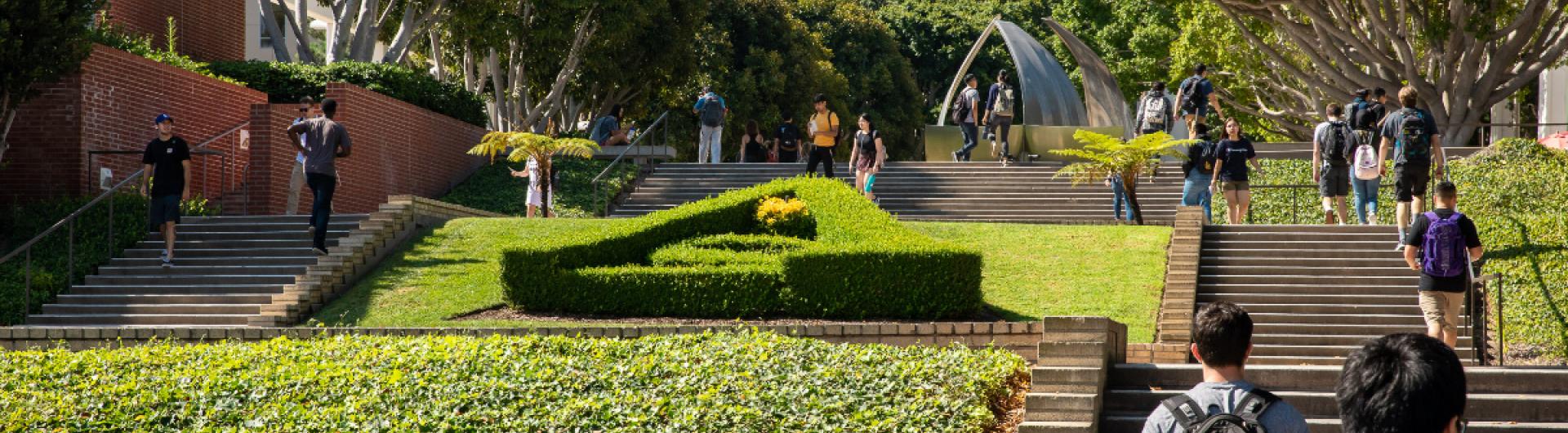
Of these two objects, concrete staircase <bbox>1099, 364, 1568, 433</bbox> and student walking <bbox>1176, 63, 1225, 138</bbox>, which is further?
student walking <bbox>1176, 63, 1225, 138</bbox>

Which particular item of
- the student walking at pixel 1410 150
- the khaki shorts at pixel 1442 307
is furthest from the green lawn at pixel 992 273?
the khaki shorts at pixel 1442 307

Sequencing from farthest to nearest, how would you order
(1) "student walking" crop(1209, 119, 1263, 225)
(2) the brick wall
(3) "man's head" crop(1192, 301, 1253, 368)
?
(2) the brick wall, (1) "student walking" crop(1209, 119, 1263, 225), (3) "man's head" crop(1192, 301, 1253, 368)

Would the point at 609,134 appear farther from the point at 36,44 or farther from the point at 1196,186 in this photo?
the point at 1196,186

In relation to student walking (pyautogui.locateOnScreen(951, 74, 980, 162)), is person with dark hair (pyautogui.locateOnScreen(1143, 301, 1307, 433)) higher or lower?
lower

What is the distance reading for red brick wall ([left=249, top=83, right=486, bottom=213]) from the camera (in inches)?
861

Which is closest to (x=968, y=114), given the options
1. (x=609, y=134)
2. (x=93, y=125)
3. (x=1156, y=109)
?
(x=1156, y=109)

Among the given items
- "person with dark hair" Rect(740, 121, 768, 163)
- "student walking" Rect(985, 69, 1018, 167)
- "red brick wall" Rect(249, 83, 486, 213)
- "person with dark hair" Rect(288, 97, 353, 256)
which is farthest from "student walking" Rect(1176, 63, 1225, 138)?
"person with dark hair" Rect(288, 97, 353, 256)

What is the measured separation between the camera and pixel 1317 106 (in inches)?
1527

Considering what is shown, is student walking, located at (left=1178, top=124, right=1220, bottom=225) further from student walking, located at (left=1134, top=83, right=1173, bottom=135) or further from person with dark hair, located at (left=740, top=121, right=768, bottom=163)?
person with dark hair, located at (left=740, top=121, right=768, bottom=163)

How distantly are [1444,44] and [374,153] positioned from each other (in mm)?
18863

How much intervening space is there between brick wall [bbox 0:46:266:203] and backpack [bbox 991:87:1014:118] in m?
11.3

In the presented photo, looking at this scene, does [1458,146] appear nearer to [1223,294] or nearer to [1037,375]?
[1223,294]

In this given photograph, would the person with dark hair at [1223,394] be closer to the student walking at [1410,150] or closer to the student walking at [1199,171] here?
the student walking at [1410,150]

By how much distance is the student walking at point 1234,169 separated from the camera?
18141mm
